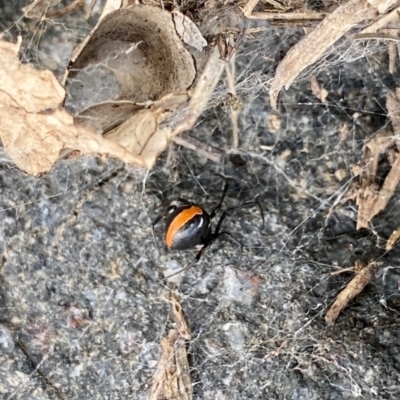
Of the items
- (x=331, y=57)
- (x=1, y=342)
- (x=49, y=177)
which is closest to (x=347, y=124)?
(x=331, y=57)

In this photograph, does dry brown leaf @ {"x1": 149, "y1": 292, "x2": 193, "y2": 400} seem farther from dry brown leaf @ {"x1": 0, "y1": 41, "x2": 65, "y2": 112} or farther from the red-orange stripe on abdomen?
dry brown leaf @ {"x1": 0, "y1": 41, "x2": 65, "y2": 112}

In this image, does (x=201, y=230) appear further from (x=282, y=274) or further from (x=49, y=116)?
(x=49, y=116)

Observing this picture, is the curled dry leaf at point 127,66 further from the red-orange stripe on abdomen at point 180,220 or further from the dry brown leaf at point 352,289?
the dry brown leaf at point 352,289

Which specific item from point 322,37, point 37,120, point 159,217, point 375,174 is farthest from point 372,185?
point 37,120

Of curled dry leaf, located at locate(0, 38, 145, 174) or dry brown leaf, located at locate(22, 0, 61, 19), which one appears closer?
Answer: curled dry leaf, located at locate(0, 38, 145, 174)

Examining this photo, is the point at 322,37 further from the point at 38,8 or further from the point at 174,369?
the point at 174,369

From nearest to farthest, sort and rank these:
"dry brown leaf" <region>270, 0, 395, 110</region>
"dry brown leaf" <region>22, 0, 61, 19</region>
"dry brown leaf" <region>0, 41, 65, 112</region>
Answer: "dry brown leaf" <region>0, 41, 65, 112</region>
"dry brown leaf" <region>270, 0, 395, 110</region>
"dry brown leaf" <region>22, 0, 61, 19</region>

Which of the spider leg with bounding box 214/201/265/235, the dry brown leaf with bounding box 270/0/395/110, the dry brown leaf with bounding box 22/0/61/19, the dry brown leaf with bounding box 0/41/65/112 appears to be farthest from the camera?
the spider leg with bounding box 214/201/265/235

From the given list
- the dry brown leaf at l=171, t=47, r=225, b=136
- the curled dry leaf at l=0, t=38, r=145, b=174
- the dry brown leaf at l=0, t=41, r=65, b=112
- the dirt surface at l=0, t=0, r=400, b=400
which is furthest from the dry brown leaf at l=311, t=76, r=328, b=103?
the dry brown leaf at l=0, t=41, r=65, b=112
